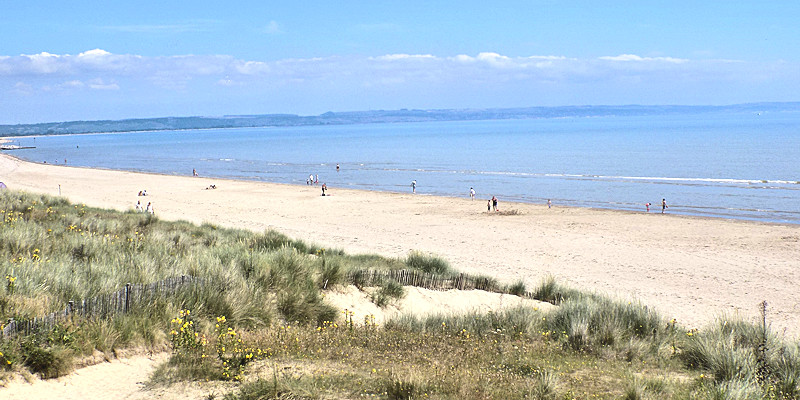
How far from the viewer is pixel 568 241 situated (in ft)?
76.6

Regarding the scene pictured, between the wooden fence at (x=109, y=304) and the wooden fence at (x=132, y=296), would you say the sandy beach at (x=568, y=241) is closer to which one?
the wooden fence at (x=132, y=296)

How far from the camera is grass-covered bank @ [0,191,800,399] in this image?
5.32 meters

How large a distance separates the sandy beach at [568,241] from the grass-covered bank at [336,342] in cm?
190

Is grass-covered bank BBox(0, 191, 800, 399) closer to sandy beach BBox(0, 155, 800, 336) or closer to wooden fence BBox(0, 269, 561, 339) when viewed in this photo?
wooden fence BBox(0, 269, 561, 339)

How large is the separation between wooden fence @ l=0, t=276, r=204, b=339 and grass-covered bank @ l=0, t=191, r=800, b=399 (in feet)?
0.33

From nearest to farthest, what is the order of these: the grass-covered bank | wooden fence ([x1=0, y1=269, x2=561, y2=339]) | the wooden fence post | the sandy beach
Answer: the grass-covered bank
wooden fence ([x1=0, y1=269, x2=561, y2=339])
the wooden fence post
the sandy beach

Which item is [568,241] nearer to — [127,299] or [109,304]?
[127,299]

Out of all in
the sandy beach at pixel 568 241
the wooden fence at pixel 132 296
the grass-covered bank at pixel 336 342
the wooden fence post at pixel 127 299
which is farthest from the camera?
the sandy beach at pixel 568 241

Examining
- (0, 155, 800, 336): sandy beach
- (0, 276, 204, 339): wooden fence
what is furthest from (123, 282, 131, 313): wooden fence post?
(0, 155, 800, 336): sandy beach

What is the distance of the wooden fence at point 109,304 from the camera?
5.41 m

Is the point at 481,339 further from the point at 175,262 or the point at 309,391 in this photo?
the point at 175,262

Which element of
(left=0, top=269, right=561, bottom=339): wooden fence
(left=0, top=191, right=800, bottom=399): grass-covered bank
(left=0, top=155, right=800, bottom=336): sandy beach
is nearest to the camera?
(left=0, top=191, right=800, bottom=399): grass-covered bank

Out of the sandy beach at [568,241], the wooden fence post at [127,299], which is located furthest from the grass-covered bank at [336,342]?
the sandy beach at [568,241]

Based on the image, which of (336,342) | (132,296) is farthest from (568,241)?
(132,296)
